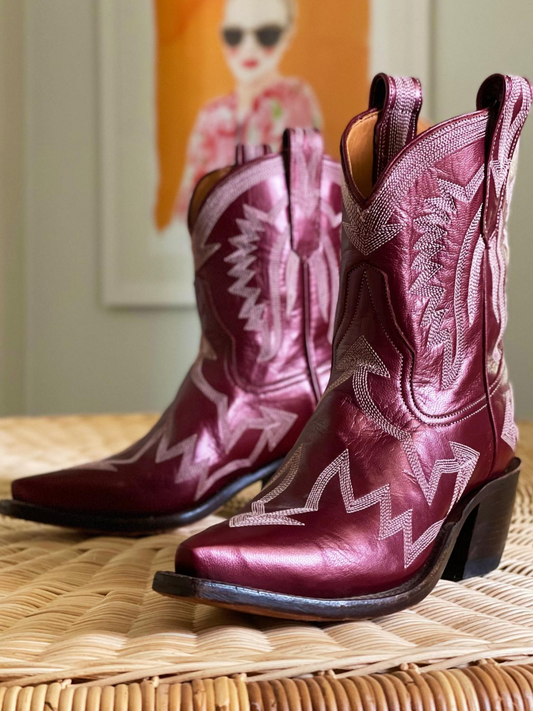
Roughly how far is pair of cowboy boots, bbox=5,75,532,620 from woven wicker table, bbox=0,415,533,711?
29mm

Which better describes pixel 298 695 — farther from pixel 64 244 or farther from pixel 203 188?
pixel 64 244

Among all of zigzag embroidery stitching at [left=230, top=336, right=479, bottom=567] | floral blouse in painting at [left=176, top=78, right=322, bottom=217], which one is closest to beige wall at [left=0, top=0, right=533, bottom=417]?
floral blouse in painting at [left=176, top=78, right=322, bottom=217]

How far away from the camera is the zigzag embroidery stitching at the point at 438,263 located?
1.98ft

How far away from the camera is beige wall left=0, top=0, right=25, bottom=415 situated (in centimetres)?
222

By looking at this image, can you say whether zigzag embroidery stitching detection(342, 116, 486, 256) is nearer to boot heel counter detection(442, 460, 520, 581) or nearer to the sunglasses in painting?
boot heel counter detection(442, 460, 520, 581)

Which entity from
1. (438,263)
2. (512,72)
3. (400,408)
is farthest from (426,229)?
(512,72)

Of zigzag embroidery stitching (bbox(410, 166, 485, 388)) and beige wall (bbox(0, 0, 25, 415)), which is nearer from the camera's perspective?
zigzag embroidery stitching (bbox(410, 166, 485, 388))

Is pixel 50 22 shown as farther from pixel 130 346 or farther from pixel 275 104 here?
pixel 130 346

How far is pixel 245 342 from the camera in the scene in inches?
36.7

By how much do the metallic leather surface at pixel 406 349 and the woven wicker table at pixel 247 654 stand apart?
6 centimetres

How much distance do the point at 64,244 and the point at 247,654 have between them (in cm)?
211

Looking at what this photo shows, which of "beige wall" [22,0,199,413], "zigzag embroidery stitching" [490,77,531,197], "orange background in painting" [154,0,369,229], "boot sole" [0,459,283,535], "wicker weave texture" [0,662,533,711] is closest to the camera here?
"wicker weave texture" [0,662,533,711]

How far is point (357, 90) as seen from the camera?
7.24ft

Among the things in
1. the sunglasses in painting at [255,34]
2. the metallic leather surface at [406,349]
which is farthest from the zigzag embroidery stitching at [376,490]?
the sunglasses in painting at [255,34]
